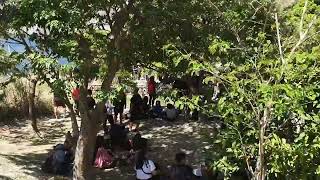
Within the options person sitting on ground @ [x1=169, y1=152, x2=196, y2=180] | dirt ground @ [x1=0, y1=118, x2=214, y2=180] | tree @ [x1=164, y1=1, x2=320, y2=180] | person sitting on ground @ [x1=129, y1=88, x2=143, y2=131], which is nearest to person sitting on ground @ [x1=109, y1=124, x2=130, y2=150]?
dirt ground @ [x1=0, y1=118, x2=214, y2=180]

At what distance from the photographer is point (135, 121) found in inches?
529

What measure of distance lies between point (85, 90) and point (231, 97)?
3.86m

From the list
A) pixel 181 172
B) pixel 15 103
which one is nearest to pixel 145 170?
pixel 181 172

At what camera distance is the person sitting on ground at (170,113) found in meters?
13.9

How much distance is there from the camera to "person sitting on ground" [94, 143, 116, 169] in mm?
11000

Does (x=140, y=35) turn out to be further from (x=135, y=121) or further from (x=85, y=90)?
(x=135, y=121)

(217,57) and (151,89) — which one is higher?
(217,57)

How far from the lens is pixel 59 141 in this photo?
43.6 feet

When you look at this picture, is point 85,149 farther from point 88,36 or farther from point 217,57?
point 217,57

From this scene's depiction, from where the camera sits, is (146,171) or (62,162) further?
(62,162)

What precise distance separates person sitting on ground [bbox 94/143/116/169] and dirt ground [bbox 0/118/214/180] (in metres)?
0.12

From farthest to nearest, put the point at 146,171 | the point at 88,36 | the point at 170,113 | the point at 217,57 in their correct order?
the point at 170,113, the point at 146,171, the point at 88,36, the point at 217,57

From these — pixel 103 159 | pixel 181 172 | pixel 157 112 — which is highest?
pixel 157 112

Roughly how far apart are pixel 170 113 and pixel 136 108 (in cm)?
90
